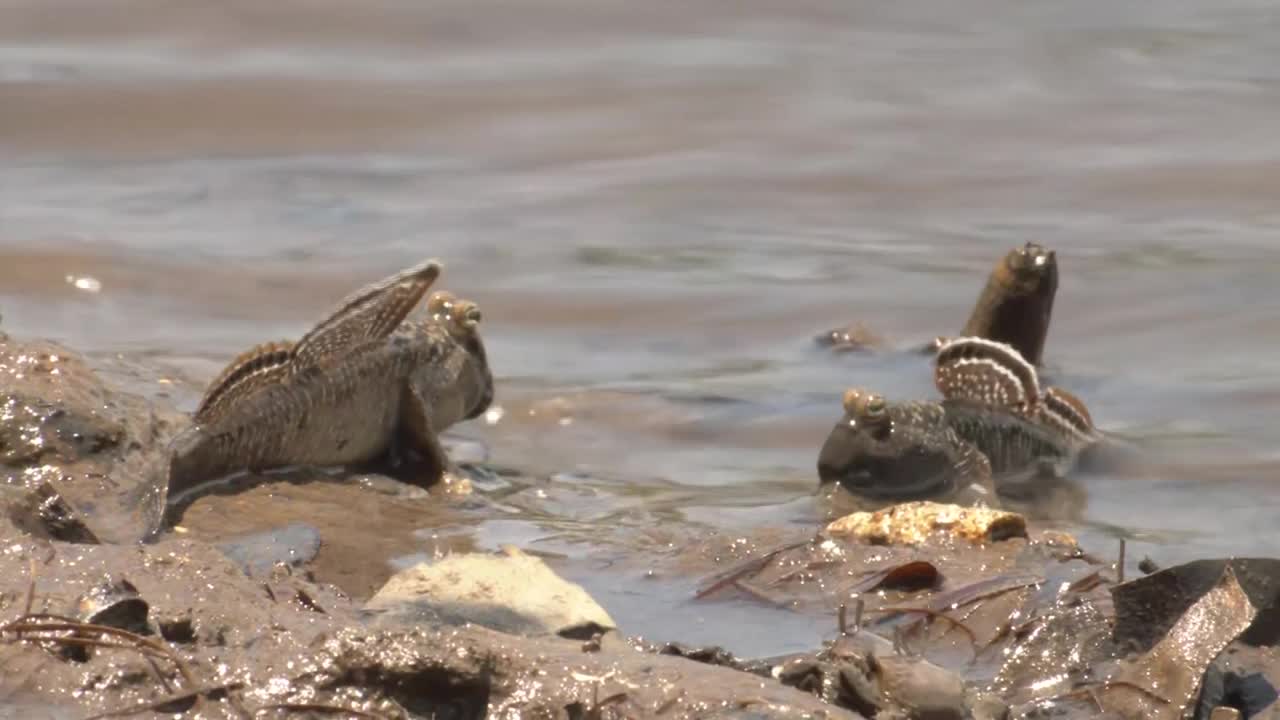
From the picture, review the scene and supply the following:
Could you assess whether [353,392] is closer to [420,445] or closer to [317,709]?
[420,445]

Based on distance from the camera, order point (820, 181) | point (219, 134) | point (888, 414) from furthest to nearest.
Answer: point (219, 134) < point (820, 181) < point (888, 414)

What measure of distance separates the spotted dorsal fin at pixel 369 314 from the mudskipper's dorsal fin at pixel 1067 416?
160cm

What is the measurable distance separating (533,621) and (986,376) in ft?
8.36

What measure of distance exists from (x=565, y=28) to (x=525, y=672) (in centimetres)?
837

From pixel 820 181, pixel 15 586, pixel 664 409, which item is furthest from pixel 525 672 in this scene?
pixel 820 181

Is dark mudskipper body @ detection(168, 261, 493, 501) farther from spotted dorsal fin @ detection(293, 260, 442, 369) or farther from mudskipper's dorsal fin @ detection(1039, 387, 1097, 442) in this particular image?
mudskipper's dorsal fin @ detection(1039, 387, 1097, 442)

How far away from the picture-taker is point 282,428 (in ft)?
14.2

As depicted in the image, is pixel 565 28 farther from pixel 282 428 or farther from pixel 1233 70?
pixel 282 428

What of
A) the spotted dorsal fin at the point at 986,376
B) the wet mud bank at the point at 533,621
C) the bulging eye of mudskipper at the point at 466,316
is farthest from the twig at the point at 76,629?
the spotted dorsal fin at the point at 986,376

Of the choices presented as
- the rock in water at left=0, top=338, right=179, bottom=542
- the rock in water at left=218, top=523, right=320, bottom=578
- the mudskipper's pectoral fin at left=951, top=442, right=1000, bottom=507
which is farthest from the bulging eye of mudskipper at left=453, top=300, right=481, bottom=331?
the rock in water at left=218, top=523, right=320, bottom=578

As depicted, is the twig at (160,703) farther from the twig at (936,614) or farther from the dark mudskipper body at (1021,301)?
the dark mudskipper body at (1021,301)

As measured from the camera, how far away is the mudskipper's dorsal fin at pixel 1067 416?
17.2 ft

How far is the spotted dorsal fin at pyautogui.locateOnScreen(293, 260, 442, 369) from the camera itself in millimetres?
4484

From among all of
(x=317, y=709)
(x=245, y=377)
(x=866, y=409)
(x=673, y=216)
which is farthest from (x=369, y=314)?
(x=673, y=216)
